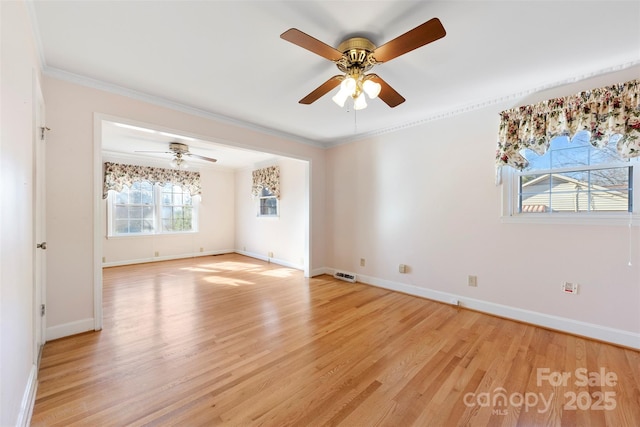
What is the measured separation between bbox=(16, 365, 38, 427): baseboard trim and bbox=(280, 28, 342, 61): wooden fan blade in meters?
2.46

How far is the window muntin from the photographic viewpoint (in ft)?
7.75

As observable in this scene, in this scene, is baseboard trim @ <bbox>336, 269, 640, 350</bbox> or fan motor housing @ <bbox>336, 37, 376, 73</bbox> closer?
fan motor housing @ <bbox>336, 37, 376, 73</bbox>

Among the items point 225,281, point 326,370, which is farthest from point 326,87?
point 225,281

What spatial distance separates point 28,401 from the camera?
151cm


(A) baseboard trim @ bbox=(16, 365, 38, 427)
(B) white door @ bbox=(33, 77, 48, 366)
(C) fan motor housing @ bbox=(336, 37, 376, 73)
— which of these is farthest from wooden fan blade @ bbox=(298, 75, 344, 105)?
(A) baseboard trim @ bbox=(16, 365, 38, 427)

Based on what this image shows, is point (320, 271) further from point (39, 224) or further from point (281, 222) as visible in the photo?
point (39, 224)

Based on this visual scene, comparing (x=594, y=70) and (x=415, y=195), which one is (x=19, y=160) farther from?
(x=594, y=70)

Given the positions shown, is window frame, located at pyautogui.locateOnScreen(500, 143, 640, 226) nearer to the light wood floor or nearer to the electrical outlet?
the electrical outlet

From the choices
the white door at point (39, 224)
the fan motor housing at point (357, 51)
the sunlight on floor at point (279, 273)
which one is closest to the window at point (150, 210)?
the sunlight on floor at point (279, 273)

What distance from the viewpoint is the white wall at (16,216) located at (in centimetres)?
113

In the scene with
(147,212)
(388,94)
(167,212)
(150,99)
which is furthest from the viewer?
(167,212)

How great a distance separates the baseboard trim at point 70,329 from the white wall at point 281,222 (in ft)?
10.4

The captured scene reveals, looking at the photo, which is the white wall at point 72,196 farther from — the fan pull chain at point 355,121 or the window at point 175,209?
the window at point 175,209

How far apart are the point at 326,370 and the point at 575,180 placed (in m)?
3.01
